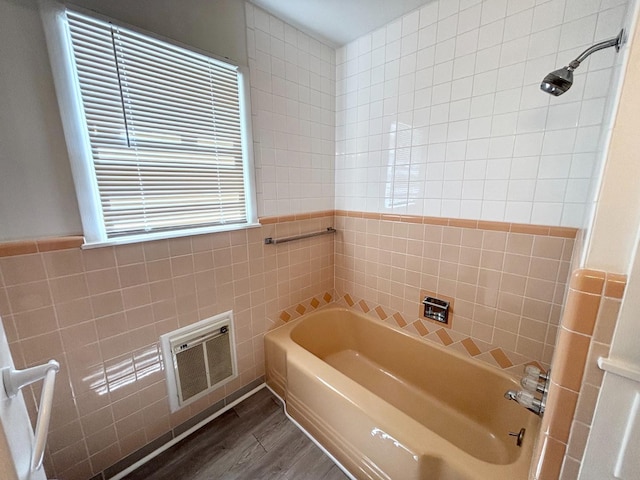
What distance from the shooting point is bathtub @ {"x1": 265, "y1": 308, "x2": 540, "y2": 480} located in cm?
104

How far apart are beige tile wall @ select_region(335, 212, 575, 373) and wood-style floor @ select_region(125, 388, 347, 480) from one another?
1.01 meters

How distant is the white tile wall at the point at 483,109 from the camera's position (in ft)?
3.58

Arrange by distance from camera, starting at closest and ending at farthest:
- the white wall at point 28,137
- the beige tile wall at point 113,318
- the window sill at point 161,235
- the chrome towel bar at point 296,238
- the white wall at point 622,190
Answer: the white wall at point 622,190, the white wall at point 28,137, the beige tile wall at point 113,318, the window sill at point 161,235, the chrome towel bar at point 296,238

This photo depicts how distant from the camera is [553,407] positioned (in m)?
0.65

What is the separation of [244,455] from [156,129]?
69.2 inches

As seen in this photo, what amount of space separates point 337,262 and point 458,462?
1461 millimetres

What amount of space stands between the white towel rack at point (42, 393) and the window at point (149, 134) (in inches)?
25.8

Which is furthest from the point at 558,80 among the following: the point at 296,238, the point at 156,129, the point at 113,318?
the point at 113,318

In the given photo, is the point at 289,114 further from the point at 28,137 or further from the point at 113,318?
the point at 113,318

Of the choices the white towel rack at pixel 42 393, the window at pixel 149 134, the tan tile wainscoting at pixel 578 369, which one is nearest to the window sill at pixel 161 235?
the window at pixel 149 134

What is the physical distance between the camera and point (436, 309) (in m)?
1.64

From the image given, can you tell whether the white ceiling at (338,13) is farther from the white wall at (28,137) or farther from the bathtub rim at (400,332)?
the bathtub rim at (400,332)

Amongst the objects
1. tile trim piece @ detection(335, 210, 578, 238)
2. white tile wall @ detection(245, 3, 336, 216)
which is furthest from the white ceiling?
tile trim piece @ detection(335, 210, 578, 238)

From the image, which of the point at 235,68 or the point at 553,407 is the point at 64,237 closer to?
the point at 235,68
